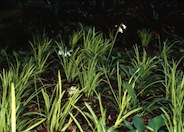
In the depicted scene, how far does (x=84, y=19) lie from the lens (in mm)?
5047

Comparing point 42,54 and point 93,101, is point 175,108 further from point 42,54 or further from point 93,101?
point 42,54

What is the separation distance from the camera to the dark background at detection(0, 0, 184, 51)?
4.70 meters

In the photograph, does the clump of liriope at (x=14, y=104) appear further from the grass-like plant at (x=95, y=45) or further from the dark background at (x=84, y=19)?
the dark background at (x=84, y=19)

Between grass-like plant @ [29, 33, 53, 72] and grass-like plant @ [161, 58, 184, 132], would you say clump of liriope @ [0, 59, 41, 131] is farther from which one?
grass-like plant @ [161, 58, 184, 132]

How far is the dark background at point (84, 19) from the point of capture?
4695 millimetres

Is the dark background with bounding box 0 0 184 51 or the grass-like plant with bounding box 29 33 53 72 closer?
the grass-like plant with bounding box 29 33 53 72

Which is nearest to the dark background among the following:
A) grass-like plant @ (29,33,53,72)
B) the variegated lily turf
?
grass-like plant @ (29,33,53,72)

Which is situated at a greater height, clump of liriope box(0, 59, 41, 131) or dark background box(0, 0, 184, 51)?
dark background box(0, 0, 184, 51)

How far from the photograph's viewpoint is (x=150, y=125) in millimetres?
1798

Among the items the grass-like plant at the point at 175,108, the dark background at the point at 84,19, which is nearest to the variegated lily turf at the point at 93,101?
the grass-like plant at the point at 175,108

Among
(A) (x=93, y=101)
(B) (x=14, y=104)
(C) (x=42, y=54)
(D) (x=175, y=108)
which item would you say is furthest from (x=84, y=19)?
(B) (x=14, y=104)

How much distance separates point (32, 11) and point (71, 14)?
0.70 m

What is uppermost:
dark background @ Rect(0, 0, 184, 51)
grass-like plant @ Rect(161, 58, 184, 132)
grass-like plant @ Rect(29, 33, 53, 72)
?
dark background @ Rect(0, 0, 184, 51)

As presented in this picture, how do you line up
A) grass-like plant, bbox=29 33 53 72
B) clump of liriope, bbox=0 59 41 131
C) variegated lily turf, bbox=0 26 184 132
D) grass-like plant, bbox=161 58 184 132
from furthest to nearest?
grass-like plant, bbox=29 33 53 72, variegated lily turf, bbox=0 26 184 132, grass-like plant, bbox=161 58 184 132, clump of liriope, bbox=0 59 41 131
